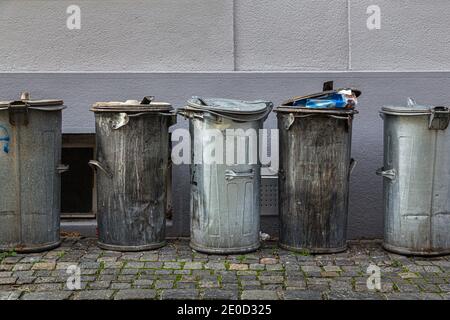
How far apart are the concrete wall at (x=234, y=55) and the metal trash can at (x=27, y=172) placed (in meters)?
0.79

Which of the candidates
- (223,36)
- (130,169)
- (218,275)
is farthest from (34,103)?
(218,275)

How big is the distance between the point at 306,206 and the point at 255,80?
154 centimetres

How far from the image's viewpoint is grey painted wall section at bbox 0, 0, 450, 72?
6879 mm

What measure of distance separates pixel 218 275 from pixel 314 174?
1.34m

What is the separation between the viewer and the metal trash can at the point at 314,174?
232 inches

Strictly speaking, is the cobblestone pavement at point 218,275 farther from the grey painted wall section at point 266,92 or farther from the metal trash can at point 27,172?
the grey painted wall section at point 266,92

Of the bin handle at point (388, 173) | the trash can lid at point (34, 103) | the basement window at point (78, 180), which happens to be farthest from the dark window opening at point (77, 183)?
the bin handle at point (388, 173)

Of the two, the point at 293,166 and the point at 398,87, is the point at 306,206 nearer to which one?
the point at 293,166

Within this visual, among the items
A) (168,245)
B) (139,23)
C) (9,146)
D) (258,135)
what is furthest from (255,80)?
(9,146)

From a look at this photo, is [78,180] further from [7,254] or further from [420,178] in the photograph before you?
[420,178]

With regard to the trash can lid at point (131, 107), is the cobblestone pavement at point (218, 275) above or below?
below

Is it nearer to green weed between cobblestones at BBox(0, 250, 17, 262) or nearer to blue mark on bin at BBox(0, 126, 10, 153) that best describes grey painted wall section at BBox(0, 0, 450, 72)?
blue mark on bin at BBox(0, 126, 10, 153)

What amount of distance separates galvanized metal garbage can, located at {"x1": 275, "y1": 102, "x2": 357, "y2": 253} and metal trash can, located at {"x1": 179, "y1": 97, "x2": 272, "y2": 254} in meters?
0.28

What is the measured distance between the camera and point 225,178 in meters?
5.88
